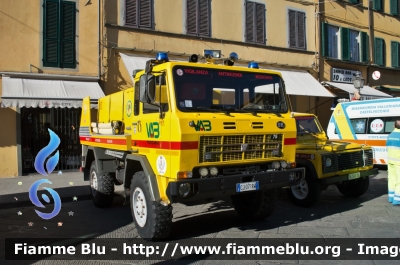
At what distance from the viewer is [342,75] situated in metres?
18.7

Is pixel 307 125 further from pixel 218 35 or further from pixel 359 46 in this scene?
pixel 359 46

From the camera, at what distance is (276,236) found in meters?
5.54

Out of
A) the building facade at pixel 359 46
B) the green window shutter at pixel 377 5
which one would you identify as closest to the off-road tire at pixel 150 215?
the building facade at pixel 359 46

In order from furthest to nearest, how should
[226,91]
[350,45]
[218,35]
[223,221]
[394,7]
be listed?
[394,7] < [350,45] < [218,35] < [223,221] < [226,91]

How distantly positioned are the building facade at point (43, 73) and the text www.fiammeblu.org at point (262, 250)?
7166 mm

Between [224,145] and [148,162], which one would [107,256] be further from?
[224,145]

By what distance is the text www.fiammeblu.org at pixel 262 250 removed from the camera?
4.81 m

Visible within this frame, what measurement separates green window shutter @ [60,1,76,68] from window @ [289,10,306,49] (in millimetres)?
9623

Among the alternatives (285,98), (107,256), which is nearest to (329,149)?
(285,98)

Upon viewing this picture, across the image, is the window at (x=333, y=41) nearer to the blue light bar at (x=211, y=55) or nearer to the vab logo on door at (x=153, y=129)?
the blue light bar at (x=211, y=55)

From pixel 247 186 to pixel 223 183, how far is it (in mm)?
416

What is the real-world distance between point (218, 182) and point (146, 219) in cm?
121

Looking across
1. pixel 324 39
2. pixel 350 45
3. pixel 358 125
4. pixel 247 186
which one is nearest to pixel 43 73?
pixel 247 186

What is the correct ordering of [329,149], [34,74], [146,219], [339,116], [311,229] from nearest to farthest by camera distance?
1. [146,219]
2. [311,229]
3. [329,149]
4. [34,74]
5. [339,116]
